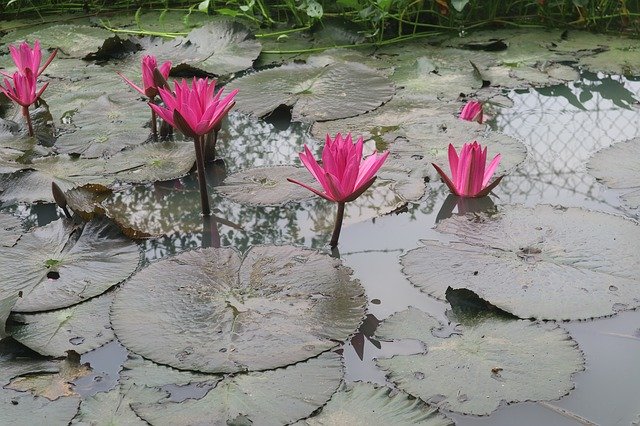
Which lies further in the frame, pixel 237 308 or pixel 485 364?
pixel 237 308

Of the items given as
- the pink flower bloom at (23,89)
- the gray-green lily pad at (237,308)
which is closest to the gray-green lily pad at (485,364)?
the gray-green lily pad at (237,308)

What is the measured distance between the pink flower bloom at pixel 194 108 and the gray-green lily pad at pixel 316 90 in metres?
0.86

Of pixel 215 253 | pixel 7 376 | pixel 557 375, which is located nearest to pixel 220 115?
pixel 215 253

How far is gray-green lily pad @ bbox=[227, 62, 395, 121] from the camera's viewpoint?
2924mm

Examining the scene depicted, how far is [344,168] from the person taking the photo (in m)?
1.86

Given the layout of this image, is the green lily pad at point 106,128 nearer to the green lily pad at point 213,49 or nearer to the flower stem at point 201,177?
the green lily pad at point 213,49

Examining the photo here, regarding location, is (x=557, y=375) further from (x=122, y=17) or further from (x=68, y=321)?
(x=122, y=17)

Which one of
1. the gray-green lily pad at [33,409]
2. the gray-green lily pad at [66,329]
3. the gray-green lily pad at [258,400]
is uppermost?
the gray-green lily pad at [66,329]

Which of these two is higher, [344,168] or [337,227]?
[344,168]

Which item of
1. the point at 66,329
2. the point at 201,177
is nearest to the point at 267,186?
the point at 201,177

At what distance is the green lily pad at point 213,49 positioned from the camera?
11.5 feet

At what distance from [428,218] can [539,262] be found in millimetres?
404

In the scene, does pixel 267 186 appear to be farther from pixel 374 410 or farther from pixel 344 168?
pixel 374 410

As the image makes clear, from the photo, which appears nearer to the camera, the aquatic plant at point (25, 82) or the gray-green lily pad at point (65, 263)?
the gray-green lily pad at point (65, 263)
